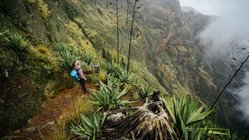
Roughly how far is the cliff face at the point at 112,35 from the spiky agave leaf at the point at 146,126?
3.65 m

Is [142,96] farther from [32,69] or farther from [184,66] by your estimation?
[184,66]

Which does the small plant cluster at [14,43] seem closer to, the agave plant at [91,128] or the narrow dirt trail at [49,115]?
the narrow dirt trail at [49,115]

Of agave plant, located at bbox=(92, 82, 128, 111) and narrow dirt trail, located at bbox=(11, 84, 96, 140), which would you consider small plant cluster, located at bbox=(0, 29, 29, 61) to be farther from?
agave plant, located at bbox=(92, 82, 128, 111)

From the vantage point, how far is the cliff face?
14148 millimetres

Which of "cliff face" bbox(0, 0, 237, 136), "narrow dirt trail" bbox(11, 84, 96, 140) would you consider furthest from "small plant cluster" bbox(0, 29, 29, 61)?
"narrow dirt trail" bbox(11, 84, 96, 140)

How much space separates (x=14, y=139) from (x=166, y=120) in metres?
4.05

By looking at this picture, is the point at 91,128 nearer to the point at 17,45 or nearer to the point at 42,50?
the point at 17,45

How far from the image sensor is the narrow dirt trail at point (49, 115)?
25.2 ft

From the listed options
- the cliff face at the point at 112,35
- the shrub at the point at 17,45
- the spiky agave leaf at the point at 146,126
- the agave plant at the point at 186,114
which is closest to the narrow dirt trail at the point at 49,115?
the cliff face at the point at 112,35

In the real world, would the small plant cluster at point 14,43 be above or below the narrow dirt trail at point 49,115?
above

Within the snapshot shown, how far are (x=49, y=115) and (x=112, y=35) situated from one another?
60.4 meters

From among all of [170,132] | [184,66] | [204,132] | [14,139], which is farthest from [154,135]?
[184,66]

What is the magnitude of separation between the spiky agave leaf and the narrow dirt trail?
1.95 m

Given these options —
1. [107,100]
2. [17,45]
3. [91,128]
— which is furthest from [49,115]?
[91,128]
